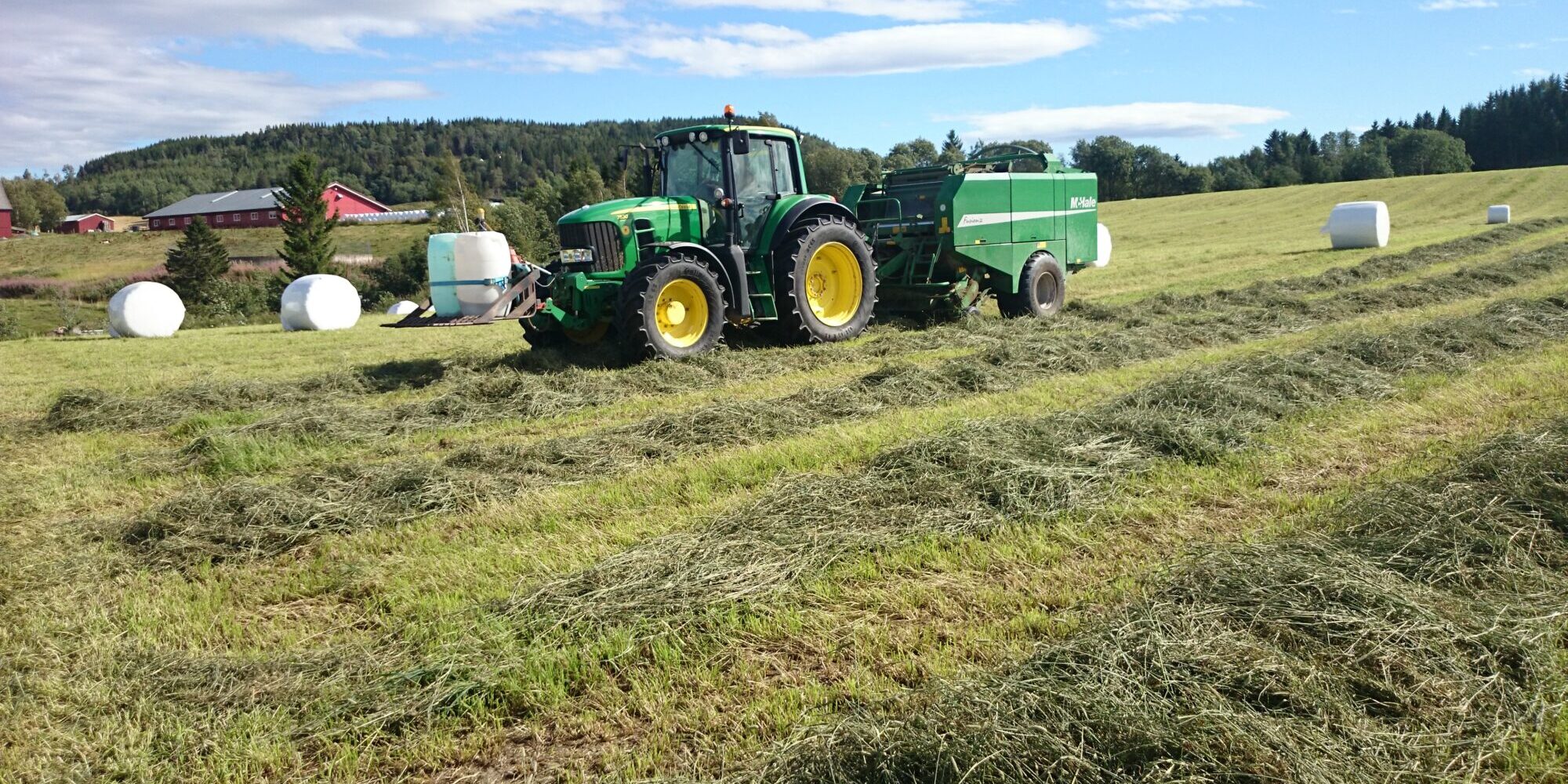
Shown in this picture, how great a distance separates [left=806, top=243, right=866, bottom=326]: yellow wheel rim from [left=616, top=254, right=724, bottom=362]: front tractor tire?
4.85ft

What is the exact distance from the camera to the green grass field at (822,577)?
274 cm

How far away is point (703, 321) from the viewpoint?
31.7 feet

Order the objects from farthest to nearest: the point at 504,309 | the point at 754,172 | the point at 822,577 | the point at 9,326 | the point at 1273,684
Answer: the point at 9,326 → the point at 754,172 → the point at 504,309 → the point at 822,577 → the point at 1273,684

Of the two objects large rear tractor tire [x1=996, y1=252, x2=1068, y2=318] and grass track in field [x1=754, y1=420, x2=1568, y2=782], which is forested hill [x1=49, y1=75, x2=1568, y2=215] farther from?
grass track in field [x1=754, y1=420, x2=1568, y2=782]

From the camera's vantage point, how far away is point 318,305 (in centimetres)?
1709

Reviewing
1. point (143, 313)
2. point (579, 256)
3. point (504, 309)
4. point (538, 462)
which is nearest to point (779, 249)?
point (579, 256)

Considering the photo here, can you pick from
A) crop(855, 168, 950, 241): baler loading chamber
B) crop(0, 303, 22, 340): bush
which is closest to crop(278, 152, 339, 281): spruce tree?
crop(0, 303, 22, 340): bush

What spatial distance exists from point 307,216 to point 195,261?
669 cm

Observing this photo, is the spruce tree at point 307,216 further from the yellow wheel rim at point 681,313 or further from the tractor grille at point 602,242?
the yellow wheel rim at point 681,313

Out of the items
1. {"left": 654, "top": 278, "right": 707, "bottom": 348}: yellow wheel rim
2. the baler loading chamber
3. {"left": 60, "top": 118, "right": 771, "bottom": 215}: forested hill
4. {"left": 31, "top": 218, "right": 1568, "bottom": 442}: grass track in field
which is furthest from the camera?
{"left": 60, "top": 118, "right": 771, "bottom": 215}: forested hill

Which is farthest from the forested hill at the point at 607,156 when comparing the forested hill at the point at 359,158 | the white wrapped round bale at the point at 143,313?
the white wrapped round bale at the point at 143,313

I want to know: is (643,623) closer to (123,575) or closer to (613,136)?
(123,575)

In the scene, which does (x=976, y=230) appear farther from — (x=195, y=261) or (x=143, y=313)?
(x=195, y=261)

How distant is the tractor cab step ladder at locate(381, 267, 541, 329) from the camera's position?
30.0 feet
